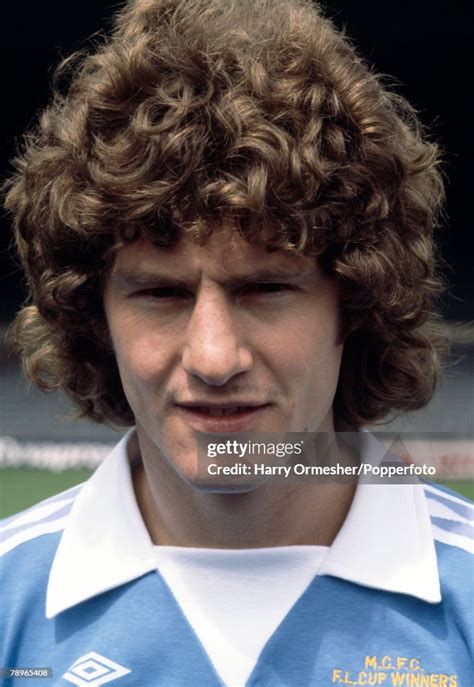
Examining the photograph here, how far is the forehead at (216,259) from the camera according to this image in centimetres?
136

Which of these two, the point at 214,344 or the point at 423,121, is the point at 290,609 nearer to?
the point at 214,344

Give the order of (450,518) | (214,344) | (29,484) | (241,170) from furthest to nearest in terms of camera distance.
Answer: (29,484)
(450,518)
(241,170)
(214,344)

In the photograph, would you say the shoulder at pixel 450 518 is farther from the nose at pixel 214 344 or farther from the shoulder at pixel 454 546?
the nose at pixel 214 344

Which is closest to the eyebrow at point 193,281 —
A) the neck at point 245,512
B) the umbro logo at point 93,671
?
the neck at point 245,512

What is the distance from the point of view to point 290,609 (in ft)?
4.73

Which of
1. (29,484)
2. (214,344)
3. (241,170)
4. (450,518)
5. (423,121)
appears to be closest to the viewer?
(214,344)

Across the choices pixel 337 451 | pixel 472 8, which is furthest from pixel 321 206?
pixel 472 8

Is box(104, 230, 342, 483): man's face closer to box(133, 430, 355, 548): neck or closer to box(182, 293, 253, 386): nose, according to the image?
box(182, 293, 253, 386): nose

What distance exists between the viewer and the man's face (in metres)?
1.35

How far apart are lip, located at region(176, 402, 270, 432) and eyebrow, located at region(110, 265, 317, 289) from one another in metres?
0.17

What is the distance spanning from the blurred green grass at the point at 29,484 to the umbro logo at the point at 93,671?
315 centimetres

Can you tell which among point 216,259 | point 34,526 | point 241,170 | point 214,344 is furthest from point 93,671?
point 241,170

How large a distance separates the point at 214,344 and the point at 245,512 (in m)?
0.33

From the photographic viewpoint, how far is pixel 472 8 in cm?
569
